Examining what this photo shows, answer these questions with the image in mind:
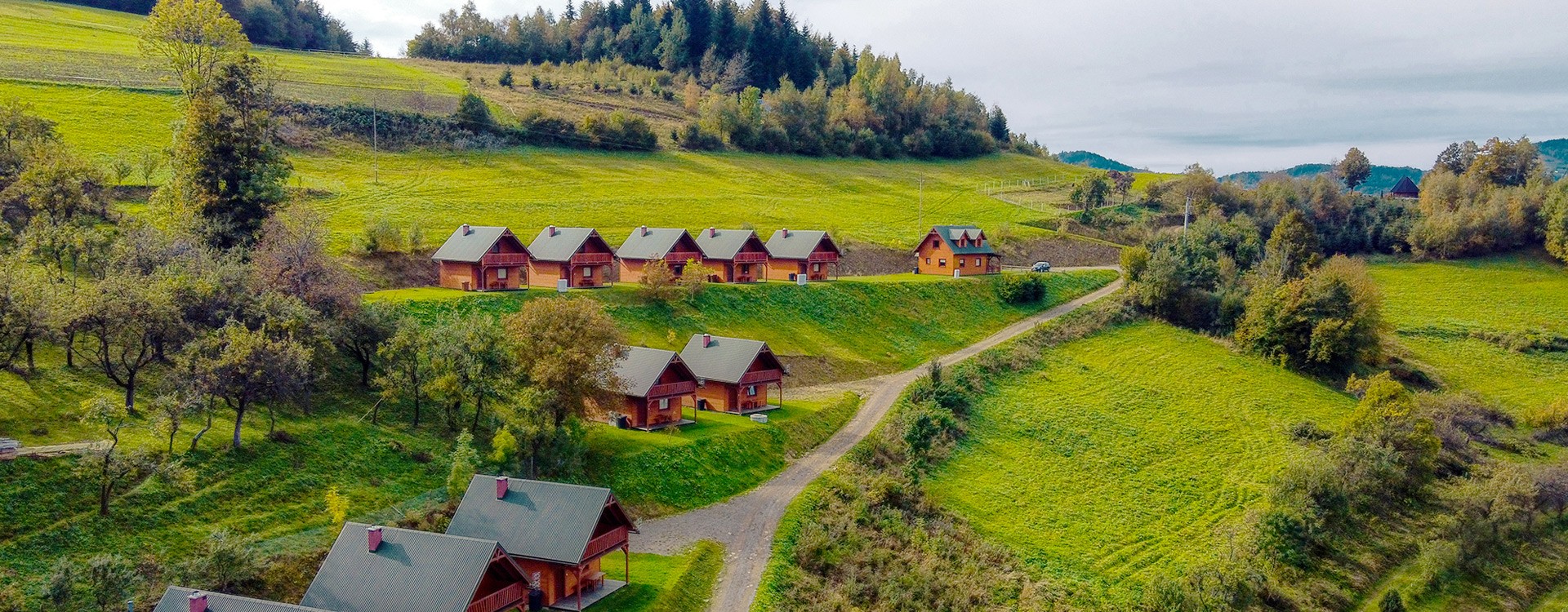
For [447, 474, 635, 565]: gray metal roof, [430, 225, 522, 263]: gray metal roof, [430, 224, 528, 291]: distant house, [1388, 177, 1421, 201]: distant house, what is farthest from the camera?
[1388, 177, 1421, 201]: distant house

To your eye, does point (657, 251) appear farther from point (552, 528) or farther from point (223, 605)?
point (223, 605)

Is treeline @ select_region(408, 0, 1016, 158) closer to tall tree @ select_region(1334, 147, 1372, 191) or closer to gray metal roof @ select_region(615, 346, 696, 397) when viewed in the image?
tall tree @ select_region(1334, 147, 1372, 191)

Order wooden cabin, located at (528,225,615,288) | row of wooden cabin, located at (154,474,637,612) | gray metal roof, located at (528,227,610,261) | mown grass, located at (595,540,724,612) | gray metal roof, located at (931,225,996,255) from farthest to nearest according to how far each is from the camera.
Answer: gray metal roof, located at (931,225,996,255) < wooden cabin, located at (528,225,615,288) < gray metal roof, located at (528,227,610,261) < mown grass, located at (595,540,724,612) < row of wooden cabin, located at (154,474,637,612)

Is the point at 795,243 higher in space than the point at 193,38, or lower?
lower

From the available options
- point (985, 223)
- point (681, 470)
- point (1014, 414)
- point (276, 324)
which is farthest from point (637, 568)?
point (985, 223)

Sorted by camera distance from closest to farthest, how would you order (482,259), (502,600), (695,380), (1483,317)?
(502,600) → (695,380) → (482,259) → (1483,317)

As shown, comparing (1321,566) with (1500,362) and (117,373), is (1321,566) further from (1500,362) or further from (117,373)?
(117,373)

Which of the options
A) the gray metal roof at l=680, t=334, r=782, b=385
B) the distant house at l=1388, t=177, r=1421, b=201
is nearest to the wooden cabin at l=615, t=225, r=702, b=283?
the gray metal roof at l=680, t=334, r=782, b=385

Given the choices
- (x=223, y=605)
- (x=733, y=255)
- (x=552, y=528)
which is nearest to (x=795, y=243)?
(x=733, y=255)
